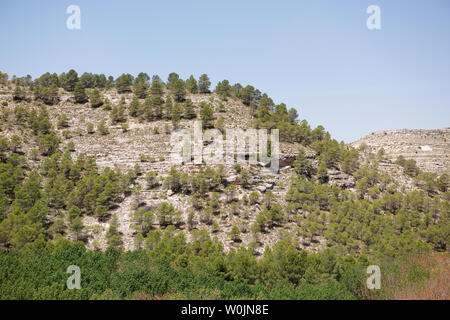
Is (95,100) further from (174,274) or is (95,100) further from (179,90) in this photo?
(174,274)

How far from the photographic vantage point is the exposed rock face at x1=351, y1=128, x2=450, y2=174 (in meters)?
96.2

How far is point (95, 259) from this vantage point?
40.9m

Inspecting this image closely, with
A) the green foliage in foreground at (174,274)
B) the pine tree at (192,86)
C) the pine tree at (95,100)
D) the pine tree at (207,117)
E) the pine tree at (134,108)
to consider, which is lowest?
the green foliage in foreground at (174,274)

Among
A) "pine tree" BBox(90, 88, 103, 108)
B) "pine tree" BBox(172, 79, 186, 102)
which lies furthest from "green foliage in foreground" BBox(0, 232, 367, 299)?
"pine tree" BBox(172, 79, 186, 102)

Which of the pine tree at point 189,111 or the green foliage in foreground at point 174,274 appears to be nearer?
the green foliage in foreground at point 174,274

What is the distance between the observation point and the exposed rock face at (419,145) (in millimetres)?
96250

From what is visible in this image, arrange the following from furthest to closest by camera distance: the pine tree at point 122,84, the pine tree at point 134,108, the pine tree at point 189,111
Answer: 1. the pine tree at point 122,84
2. the pine tree at point 134,108
3. the pine tree at point 189,111

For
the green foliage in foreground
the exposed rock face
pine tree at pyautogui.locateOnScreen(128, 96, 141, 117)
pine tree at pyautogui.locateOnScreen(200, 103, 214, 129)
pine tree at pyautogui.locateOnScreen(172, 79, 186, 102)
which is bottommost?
the green foliage in foreground

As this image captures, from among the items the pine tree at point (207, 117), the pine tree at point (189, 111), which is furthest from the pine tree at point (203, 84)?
the pine tree at point (207, 117)

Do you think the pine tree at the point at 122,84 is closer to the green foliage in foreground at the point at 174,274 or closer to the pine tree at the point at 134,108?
the pine tree at the point at 134,108

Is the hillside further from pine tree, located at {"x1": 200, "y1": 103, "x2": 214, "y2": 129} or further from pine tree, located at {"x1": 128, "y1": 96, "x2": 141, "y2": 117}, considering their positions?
pine tree, located at {"x1": 200, "y1": 103, "x2": 214, "y2": 129}

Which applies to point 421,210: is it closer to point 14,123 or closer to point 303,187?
point 303,187
